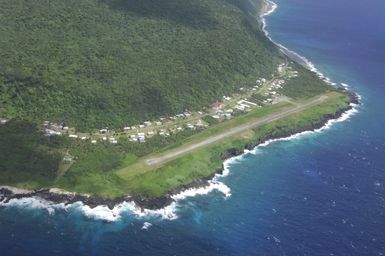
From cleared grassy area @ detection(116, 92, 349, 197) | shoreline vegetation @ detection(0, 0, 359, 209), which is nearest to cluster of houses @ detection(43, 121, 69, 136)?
shoreline vegetation @ detection(0, 0, 359, 209)

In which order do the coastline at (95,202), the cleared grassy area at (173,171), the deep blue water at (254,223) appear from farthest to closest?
the cleared grassy area at (173,171) < the coastline at (95,202) < the deep blue water at (254,223)

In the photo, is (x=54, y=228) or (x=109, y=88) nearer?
(x=54, y=228)

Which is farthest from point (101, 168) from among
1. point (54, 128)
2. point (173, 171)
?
point (54, 128)

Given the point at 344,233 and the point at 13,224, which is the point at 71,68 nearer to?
the point at 13,224

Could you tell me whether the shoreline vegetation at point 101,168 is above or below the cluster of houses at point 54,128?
below

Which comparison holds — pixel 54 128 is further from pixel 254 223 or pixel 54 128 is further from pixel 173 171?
pixel 254 223

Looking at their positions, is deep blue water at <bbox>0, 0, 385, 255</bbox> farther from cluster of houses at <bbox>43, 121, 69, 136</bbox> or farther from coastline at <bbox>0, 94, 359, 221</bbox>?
cluster of houses at <bbox>43, 121, 69, 136</bbox>

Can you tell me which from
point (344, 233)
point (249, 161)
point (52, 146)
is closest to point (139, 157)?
point (52, 146)

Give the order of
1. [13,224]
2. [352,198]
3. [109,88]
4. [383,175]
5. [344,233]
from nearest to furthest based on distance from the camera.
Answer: [13,224]
[344,233]
[352,198]
[383,175]
[109,88]

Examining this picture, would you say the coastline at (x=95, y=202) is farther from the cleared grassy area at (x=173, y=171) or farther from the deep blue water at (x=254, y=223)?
the cleared grassy area at (x=173, y=171)

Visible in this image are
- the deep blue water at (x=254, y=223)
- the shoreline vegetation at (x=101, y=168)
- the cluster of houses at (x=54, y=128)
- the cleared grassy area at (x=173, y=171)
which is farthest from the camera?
the cluster of houses at (x=54, y=128)

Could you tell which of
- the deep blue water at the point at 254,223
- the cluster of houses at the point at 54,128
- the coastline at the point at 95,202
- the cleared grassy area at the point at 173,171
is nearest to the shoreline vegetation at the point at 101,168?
the cleared grassy area at the point at 173,171
